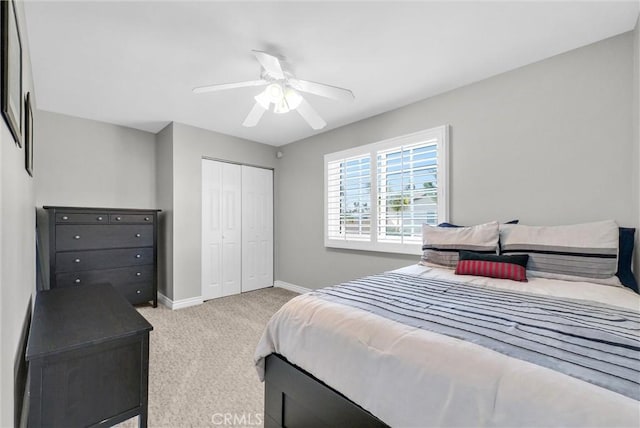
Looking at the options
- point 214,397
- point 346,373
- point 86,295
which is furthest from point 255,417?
point 86,295

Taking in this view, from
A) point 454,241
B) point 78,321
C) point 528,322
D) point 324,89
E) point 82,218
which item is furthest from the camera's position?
point 82,218

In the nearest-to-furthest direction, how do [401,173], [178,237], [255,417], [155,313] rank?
1. [255,417]
2. [401,173]
3. [155,313]
4. [178,237]

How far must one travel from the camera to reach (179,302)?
3.60 metres

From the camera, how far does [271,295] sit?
4.22 metres

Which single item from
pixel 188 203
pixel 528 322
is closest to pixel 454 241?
pixel 528 322

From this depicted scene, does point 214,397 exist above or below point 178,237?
below

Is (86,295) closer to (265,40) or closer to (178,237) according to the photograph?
(178,237)

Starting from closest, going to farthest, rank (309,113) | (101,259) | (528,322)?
(528,322), (309,113), (101,259)

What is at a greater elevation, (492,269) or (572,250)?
(572,250)

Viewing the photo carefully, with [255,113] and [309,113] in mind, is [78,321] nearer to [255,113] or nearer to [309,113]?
[255,113]

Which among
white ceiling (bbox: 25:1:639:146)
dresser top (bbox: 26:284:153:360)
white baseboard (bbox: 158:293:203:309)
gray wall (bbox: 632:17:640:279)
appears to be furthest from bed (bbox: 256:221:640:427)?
white baseboard (bbox: 158:293:203:309)

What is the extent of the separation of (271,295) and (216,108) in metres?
2.69

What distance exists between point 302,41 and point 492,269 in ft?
6.77

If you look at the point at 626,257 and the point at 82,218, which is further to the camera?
the point at 82,218
